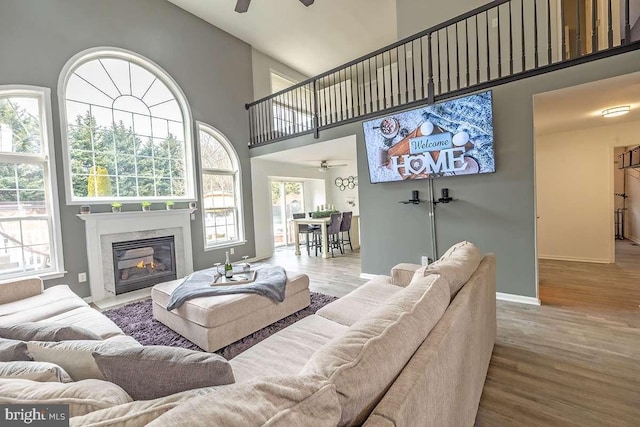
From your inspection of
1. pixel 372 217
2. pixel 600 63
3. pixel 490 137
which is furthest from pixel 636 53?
pixel 372 217

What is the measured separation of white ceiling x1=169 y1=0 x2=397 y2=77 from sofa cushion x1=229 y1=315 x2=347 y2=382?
5533 mm

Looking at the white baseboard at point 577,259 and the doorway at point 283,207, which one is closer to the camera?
the white baseboard at point 577,259

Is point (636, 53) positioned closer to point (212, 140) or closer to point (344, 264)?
point (344, 264)

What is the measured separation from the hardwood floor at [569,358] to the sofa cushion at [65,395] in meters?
1.87

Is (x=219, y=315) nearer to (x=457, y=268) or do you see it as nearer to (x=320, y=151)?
(x=457, y=268)

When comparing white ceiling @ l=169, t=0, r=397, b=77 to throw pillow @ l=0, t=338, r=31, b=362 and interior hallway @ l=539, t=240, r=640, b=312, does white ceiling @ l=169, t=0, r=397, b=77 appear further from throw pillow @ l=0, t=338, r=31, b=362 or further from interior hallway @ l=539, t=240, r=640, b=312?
throw pillow @ l=0, t=338, r=31, b=362

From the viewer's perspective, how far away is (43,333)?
128cm

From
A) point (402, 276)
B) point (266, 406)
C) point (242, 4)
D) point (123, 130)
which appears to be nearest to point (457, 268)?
point (402, 276)

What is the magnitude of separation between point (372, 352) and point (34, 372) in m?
1.04

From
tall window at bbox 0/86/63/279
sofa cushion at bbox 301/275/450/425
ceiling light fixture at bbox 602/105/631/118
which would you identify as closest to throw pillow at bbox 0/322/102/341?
sofa cushion at bbox 301/275/450/425

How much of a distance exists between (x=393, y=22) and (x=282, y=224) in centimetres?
569

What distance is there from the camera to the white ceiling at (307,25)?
5.14 m

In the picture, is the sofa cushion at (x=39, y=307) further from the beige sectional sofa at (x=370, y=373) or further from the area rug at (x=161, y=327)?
the beige sectional sofa at (x=370, y=373)
